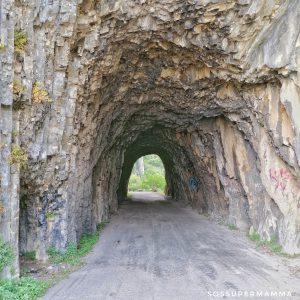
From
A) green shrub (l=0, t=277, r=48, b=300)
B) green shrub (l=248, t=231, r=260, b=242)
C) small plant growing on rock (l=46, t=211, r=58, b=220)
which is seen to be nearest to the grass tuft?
green shrub (l=248, t=231, r=260, b=242)

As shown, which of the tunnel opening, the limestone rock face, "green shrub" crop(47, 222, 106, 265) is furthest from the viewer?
the tunnel opening

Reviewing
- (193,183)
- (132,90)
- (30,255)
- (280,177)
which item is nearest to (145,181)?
(193,183)

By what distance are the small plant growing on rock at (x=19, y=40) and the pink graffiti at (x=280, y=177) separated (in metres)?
9.11

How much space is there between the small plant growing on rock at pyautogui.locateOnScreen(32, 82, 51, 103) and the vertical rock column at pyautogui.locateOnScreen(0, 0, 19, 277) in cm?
114

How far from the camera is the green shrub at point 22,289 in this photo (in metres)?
7.60

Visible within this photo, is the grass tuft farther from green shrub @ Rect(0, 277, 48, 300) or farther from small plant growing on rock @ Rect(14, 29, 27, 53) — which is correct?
small plant growing on rock @ Rect(14, 29, 27, 53)

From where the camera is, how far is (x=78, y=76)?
11766 millimetres

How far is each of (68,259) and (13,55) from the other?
20.6 ft

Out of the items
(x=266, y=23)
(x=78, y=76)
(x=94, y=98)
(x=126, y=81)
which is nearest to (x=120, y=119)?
(x=126, y=81)

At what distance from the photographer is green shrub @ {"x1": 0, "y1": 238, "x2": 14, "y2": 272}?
840cm

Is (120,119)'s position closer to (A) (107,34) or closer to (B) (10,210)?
(A) (107,34)

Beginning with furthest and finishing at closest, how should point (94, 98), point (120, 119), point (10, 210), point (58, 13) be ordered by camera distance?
point (120, 119) < point (94, 98) < point (58, 13) < point (10, 210)

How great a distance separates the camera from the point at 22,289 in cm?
805

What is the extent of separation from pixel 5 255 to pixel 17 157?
93.2 inches
